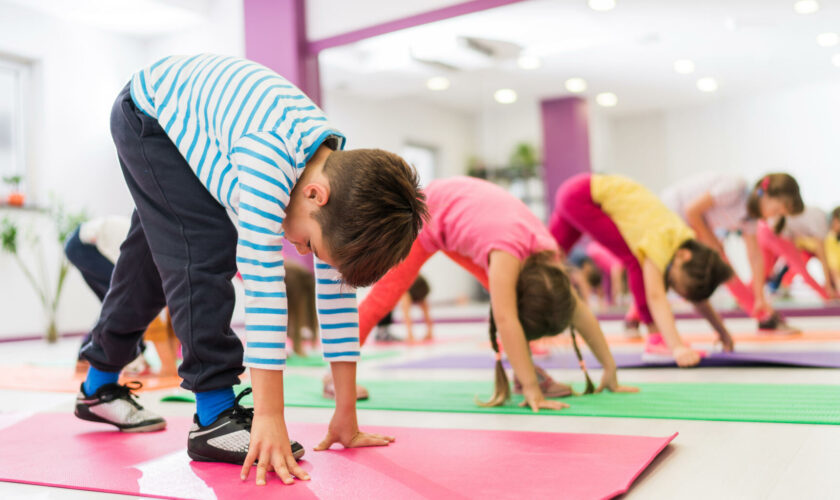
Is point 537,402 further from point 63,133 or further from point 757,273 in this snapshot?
point 63,133

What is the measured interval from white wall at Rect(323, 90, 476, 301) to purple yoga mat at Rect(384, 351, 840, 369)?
1965 mm

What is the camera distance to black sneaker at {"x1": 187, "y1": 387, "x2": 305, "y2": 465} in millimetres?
1151

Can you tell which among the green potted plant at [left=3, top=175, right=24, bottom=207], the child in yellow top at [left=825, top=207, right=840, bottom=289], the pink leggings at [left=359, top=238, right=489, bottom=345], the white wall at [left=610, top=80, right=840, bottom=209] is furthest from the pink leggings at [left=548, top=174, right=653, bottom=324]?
the green potted plant at [left=3, top=175, right=24, bottom=207]

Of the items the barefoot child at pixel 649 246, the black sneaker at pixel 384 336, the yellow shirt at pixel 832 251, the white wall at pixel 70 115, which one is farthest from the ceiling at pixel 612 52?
the black sneaker at pixel 384 336

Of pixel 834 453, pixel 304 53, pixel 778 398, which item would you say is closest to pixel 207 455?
pixel 834 453

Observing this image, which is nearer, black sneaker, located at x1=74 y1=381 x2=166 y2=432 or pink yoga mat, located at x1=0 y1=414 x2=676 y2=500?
pink yoga mat, located at x1=0 y1=414 x2=676 y2=500

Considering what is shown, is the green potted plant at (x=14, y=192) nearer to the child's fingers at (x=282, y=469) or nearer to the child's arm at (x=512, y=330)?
the child's arm at (x=512, y=330)

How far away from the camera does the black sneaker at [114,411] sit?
1.48m

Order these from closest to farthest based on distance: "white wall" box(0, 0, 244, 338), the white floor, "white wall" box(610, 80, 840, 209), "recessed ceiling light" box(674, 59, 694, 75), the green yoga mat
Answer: the white floor → the green yoga mat → "white wall" box(610, 80, 840, 209) → "recessed ceiling light" box(674, 59, 694, 75) → "white wall" box(0, 0, 244, 338)

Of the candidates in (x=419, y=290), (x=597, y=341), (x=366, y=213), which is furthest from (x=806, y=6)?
(x=366, y=213)

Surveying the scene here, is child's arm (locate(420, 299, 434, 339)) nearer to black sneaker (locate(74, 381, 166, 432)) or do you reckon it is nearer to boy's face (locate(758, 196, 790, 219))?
boy's face (locate(758, 196, 790, 219))

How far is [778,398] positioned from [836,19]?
2876 millimetres

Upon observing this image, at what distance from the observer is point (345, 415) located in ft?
4.17

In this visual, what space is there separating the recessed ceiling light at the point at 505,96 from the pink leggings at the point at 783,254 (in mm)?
1755
